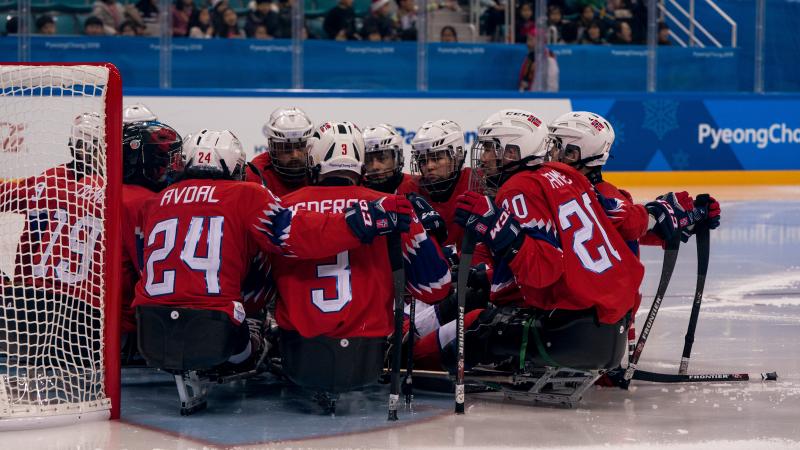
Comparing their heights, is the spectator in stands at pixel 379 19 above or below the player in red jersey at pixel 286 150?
above

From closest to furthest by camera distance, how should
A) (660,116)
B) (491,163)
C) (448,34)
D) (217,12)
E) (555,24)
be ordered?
1. (491,163)
2. (217,12)
3. (448,34)
4. (555,24)
5. (660,116)

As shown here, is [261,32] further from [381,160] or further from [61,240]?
[61,240]

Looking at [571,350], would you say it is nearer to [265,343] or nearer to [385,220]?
[385,220]

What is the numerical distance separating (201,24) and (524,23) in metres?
3.60

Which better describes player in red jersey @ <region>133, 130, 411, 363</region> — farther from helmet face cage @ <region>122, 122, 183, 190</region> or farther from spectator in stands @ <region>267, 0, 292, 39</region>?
spectator in stands @ <region>267, 0, 292, 39</region>

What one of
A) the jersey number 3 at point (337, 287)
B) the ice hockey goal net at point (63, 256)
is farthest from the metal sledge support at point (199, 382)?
the jersey number 3 at point (337, 287)

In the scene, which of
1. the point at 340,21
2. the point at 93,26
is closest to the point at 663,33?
the point at 340,21

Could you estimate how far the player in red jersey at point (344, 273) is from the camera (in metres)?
5.03

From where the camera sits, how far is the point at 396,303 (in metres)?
5.02

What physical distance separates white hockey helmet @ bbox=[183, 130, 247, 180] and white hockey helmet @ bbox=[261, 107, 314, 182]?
1.05m

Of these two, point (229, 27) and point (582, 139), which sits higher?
point (229, 27)

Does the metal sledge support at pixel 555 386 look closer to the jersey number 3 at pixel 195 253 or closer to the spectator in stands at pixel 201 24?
the jersey number 3 at pixel 195 253

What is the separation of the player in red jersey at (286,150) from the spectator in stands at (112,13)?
22.7ft

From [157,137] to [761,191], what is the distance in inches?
421
